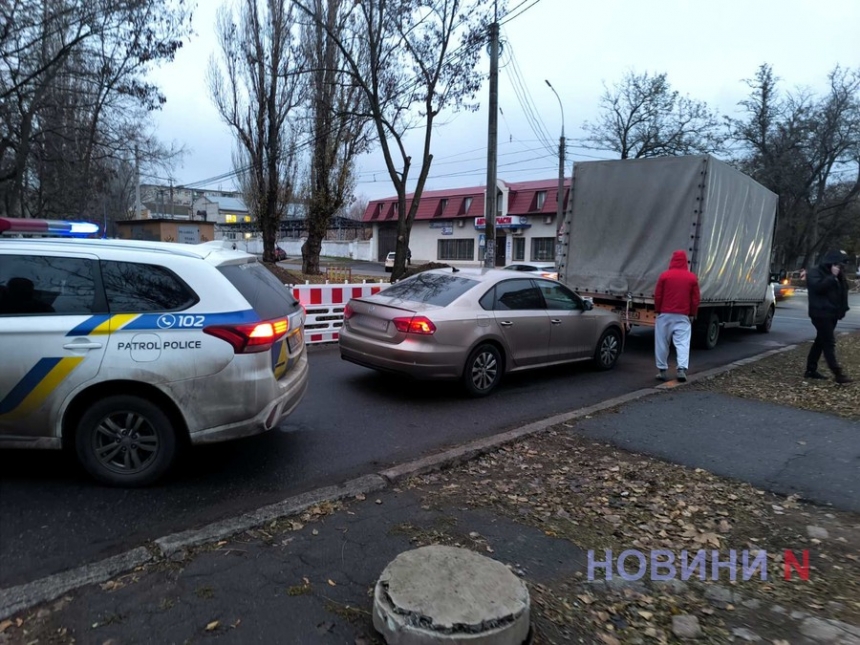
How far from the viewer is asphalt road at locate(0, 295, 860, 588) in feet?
11.5

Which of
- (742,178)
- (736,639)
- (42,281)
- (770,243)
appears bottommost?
(736,639)

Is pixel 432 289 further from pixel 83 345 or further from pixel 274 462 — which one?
pixel 83 345

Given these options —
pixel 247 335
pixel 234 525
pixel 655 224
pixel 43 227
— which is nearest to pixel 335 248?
pixel 655 224

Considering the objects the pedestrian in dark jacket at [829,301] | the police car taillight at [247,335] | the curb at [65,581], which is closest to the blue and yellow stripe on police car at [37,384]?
the police car taillight at [247,335]

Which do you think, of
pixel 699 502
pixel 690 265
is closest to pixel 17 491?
pixel 699 502

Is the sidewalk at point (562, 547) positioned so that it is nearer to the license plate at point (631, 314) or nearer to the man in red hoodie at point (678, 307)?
the man in red hoodie at point (678, 307)

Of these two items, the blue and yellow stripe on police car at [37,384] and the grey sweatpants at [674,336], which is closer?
the blue and yellow stripe on police car at [37,384]

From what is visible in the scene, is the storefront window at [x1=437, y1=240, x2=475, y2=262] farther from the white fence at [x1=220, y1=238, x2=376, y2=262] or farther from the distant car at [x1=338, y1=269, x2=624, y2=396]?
the distant car at [x1=338, y1=269, x2=624, y2=396]

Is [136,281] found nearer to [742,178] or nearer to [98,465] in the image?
[98,465]

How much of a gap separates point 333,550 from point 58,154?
17658 mm

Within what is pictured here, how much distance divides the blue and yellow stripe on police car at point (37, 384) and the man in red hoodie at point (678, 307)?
708 centimetres

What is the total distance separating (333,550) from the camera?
338 cm

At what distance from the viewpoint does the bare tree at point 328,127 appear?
18.8 m

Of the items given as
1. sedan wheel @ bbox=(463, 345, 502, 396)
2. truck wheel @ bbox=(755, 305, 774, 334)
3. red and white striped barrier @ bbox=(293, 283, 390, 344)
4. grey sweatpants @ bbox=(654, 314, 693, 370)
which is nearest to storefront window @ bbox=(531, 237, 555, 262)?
truck wheel @ bbox=(755, 305, 774, 334)
